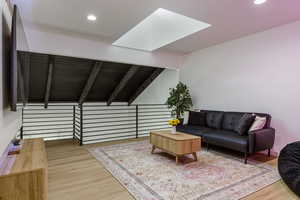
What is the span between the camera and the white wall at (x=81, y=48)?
3.49 metres

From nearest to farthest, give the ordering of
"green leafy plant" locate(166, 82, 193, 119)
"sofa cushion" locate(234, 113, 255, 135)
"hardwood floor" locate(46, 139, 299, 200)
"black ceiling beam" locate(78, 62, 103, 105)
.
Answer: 1. "hardwood floor" locate(46, 139, 299, 200)
2. "sofa cushion" locate(234, 113, 255, 135)
3. "black ceiling beam" locate(78, 62, 103, 105)
4. "green leafy plant" locate(166, 82, 193, 119)

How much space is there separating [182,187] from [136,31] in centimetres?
361

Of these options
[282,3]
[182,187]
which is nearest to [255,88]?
[282,3]

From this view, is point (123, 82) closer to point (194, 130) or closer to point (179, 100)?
point (179, 100)

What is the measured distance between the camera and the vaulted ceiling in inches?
173

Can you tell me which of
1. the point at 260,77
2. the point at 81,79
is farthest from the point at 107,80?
the point at 260,77

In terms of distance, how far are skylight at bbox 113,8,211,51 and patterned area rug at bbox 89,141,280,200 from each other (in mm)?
2636

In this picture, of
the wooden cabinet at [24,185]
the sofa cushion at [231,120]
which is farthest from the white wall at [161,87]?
the wooden cabinet at [24,185]

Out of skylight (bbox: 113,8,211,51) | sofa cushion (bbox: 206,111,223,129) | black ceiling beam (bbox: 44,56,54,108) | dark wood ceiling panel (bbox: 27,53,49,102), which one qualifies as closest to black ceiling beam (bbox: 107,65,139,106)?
skylight (bbox: 113,8,211,51)

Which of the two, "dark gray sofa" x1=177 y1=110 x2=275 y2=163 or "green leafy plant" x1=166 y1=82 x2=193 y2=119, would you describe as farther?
"green leafy plant" x1=166 y1=82 x2=193 y2=119

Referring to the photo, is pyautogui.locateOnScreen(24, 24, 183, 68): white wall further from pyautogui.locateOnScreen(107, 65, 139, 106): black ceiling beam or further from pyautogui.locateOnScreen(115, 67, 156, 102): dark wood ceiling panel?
pyautogui.locateOnScreen(115, 67, 156, 102): dark wood ceiling panel

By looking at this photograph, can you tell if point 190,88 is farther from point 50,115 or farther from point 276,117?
point 50,115

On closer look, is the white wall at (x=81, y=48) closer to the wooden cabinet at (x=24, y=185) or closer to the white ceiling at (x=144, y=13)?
the white ceiling at (x=144, y=13)

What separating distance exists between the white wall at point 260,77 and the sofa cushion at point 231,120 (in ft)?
1.04
